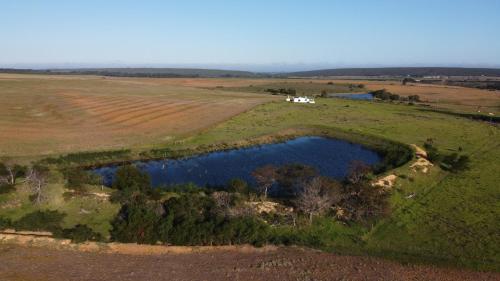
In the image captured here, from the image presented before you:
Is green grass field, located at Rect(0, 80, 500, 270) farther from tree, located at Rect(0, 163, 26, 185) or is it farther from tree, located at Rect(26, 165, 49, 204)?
tree, located at Rect(0, 163, 26, 185)

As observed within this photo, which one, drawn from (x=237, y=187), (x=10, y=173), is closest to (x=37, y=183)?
(x=10, y=173)

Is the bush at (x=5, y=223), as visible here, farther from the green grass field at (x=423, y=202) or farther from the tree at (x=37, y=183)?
the tree at (x=37, y=183)

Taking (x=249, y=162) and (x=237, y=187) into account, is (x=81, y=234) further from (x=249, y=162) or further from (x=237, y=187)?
(x=249, y=162)

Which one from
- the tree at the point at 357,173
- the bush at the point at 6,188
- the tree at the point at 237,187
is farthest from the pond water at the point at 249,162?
the bush at the point at 6,188

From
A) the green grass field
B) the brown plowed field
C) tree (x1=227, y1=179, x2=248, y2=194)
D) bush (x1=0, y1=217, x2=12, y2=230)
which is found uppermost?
the brown plowed field

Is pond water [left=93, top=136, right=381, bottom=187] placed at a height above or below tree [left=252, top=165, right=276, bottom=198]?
below

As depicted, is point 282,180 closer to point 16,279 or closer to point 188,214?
point 188,214

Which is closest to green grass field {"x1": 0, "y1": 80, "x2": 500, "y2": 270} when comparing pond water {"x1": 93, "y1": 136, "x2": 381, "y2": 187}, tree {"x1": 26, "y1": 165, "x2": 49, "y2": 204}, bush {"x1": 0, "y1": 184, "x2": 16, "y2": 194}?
bush {"x1": 0, "y1": 184, "x2": 16, "y2": 194}

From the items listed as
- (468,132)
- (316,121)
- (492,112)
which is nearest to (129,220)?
(316,121)
